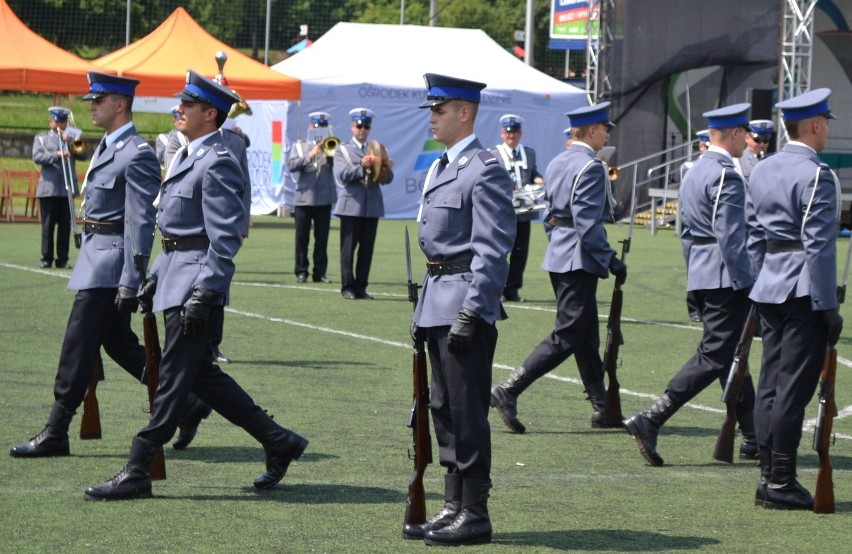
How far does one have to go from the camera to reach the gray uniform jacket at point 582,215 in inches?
344

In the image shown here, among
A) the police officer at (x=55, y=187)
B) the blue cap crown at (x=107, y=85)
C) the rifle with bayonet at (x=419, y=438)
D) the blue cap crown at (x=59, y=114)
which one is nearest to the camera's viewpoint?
the rifle with bayonet at (x=419, y=438)

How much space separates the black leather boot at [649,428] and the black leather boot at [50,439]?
2964mm

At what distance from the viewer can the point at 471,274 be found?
19.9 feet

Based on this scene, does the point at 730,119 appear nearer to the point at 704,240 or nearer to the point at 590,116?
the point at 704,240

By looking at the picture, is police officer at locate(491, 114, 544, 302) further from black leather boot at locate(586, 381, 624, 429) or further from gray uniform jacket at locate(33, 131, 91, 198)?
black leather boot at locate(586, 381, 624, 429)

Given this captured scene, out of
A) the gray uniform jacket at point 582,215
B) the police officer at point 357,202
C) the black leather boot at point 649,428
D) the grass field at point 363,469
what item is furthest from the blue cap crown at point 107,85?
the police officer at point 357,202

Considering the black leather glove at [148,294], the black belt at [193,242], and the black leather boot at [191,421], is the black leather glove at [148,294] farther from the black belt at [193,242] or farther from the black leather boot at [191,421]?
the black leather boot at [191,421]

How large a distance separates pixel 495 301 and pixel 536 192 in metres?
10.0

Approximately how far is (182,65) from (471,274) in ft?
62.8

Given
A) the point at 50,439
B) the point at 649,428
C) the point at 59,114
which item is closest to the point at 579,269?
the point at 649,428

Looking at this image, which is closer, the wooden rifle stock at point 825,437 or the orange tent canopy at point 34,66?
the wooden rifle stock at point 825,437

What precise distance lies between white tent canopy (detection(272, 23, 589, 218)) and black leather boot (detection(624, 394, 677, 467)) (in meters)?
20.8

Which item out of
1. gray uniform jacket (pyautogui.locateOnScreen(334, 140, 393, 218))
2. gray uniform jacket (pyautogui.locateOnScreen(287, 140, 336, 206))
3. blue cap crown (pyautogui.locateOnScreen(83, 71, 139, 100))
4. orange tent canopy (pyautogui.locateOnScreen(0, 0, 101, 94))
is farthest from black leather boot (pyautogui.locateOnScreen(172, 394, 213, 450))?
orange tent canopy (pyautogui.locateOnScreen(0, 0, 101, 94))

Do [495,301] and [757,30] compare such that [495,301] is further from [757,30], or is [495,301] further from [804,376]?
[757,30]
